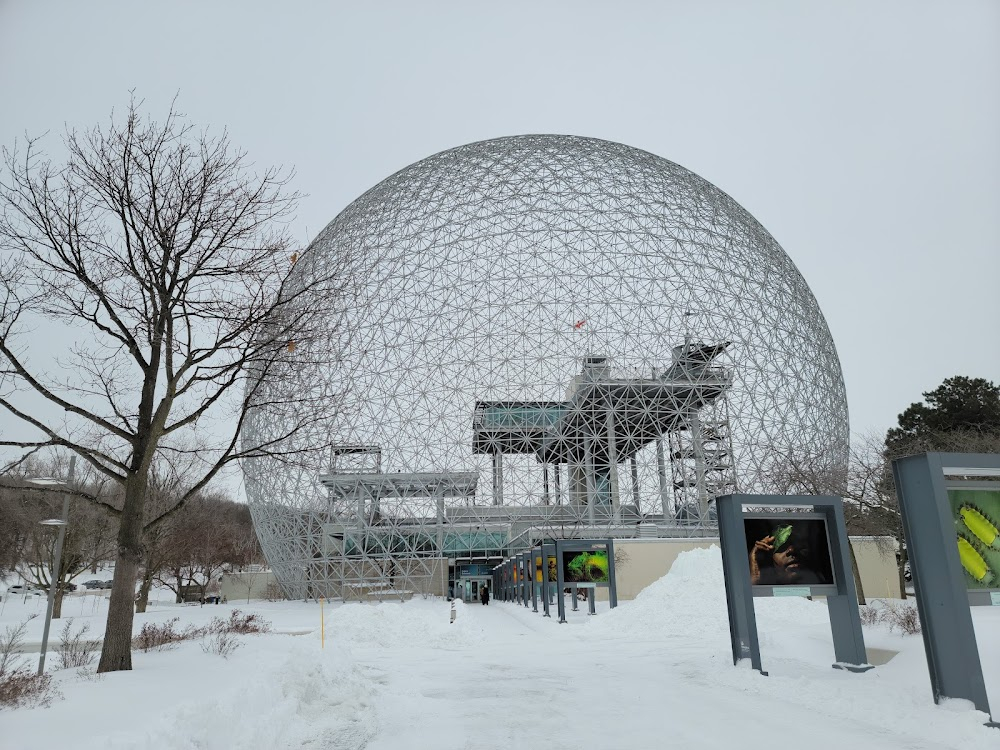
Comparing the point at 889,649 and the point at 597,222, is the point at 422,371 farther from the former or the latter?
the point at 889,649

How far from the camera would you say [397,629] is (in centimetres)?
1748

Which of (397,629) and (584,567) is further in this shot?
(584,567)

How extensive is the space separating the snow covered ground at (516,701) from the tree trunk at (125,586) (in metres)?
0.38

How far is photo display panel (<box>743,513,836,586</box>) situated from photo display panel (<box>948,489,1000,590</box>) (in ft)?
10.9

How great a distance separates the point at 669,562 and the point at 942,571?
25.0m

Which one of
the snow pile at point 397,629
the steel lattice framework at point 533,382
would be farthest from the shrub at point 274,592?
the snow pile at point 397,629

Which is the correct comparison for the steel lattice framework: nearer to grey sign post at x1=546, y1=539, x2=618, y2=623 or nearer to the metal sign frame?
the metal sign frame

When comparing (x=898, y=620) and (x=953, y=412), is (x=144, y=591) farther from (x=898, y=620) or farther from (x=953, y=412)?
(x=953, y=412)

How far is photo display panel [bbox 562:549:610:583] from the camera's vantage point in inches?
919

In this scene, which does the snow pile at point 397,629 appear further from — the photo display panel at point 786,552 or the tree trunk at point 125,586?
the photo display panel at point 786,552

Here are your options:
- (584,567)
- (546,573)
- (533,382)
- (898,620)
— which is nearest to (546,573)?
(546,573)

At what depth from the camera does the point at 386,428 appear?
1286 inches

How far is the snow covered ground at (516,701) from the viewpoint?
6281mm

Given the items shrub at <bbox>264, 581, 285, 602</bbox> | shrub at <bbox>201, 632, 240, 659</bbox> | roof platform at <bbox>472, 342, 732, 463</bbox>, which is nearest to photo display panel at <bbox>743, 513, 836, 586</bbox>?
shrub at <bbox>201, 632, 240, 659</bbox>
